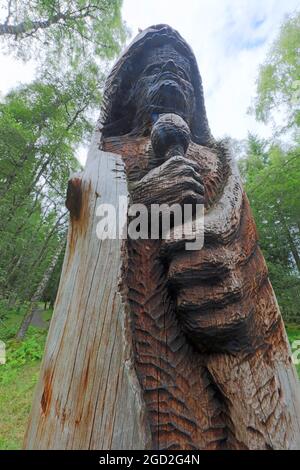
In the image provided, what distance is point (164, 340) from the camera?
2.66ft

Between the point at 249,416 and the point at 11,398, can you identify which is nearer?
the point at 249,416

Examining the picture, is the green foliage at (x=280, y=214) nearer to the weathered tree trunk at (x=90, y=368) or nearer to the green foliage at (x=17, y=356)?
the green foliage at (x=17, y=356)

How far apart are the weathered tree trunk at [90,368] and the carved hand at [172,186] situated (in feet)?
0.86

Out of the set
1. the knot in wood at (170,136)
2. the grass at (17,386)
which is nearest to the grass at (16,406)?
the grass at (17,386)

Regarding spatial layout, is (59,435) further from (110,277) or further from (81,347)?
(110,277)

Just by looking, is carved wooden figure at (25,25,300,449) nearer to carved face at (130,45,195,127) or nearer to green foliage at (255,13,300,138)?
carved face at (130,45,195,127)

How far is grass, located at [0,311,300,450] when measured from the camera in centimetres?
306

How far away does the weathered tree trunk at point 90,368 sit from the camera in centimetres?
57

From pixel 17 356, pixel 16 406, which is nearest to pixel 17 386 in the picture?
pixel 16 406

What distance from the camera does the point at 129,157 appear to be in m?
1.41

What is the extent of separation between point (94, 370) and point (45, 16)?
8.67 metres

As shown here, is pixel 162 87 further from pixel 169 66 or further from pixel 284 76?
pixel 284 76

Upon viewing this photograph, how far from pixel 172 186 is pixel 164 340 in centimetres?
53
